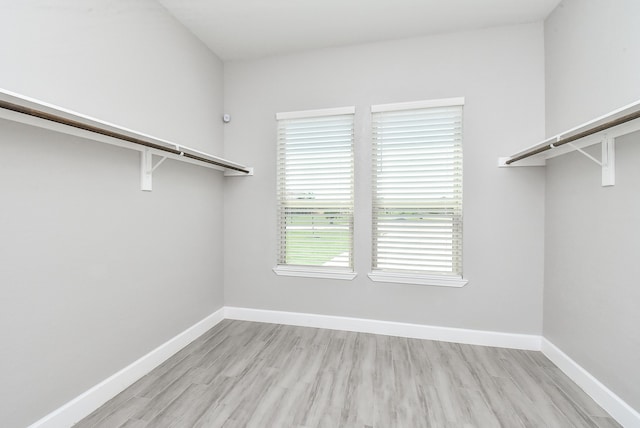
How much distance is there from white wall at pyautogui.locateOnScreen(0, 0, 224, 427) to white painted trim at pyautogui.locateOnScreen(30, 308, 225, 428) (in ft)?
0.16

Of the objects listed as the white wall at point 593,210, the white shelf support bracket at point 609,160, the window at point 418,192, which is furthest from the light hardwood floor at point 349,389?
the white shelf support bracket at point 609,160

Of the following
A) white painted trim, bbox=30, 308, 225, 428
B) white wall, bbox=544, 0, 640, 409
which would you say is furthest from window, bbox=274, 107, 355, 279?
white wall, bbox=544, 0, 640, 409

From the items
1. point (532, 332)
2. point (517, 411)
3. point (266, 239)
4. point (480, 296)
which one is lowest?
point (517, 411)

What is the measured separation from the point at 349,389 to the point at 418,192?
166cm

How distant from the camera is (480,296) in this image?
2.45 meters

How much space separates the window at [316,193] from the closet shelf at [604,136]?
1.47m

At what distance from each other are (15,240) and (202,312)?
1.61 m

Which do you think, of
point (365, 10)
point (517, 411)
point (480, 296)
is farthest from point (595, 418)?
point (365, 10)

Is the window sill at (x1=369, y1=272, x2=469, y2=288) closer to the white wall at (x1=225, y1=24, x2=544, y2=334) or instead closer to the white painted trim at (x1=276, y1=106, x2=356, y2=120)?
the white wall at (x1=225, y1=24, x2=544, y2=334)

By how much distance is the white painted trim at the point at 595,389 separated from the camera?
149 centimetres

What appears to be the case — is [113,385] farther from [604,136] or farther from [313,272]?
[604,136]

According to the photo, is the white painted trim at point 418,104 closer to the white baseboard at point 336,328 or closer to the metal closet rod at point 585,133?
the metal closet rod at point 585,133

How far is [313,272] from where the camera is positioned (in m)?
2.80

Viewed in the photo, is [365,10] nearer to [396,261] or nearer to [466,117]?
[466,117]
